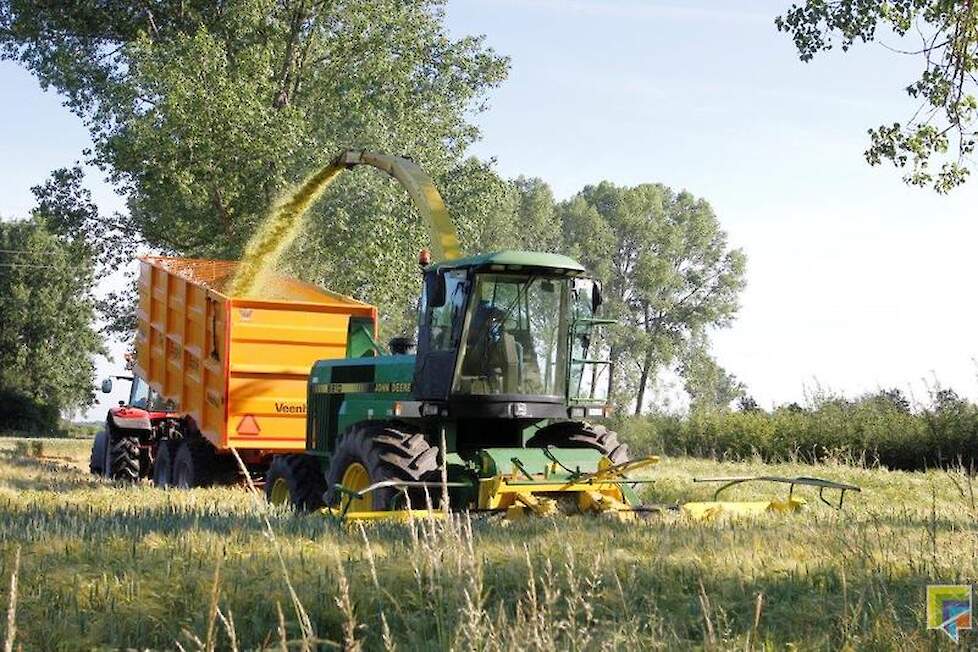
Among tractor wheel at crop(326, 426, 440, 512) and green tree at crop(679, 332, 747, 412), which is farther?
green tree at crop(679, 332, 747, 412)

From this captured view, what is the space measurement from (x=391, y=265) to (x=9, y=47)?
1131cm

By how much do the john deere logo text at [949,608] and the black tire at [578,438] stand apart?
561 centimetres

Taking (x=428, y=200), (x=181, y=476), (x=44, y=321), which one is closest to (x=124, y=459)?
(x=181, y=476)

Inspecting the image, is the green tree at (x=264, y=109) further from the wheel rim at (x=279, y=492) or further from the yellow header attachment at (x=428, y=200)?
the wheel rim at (x=279, y=492)

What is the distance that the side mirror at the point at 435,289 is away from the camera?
33.7ft

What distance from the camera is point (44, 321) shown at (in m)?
54.3

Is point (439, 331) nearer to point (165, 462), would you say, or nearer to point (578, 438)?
point (578, 438)

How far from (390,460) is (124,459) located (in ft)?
30.6

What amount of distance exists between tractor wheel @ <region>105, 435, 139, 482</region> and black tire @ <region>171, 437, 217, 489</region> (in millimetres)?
2235

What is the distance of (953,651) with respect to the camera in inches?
194

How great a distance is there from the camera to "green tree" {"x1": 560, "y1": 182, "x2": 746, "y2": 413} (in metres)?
55.8

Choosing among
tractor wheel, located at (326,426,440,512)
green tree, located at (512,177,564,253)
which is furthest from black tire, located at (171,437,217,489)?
green tree, located at (512,177,564,253)

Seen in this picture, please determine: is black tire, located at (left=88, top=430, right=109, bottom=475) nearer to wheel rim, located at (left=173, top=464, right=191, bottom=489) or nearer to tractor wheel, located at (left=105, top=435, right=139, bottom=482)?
tractor wheel, located at (left=105, top=435, right=139, bottom=482)

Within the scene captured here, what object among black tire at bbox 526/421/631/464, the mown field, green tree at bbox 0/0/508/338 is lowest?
the mown field
